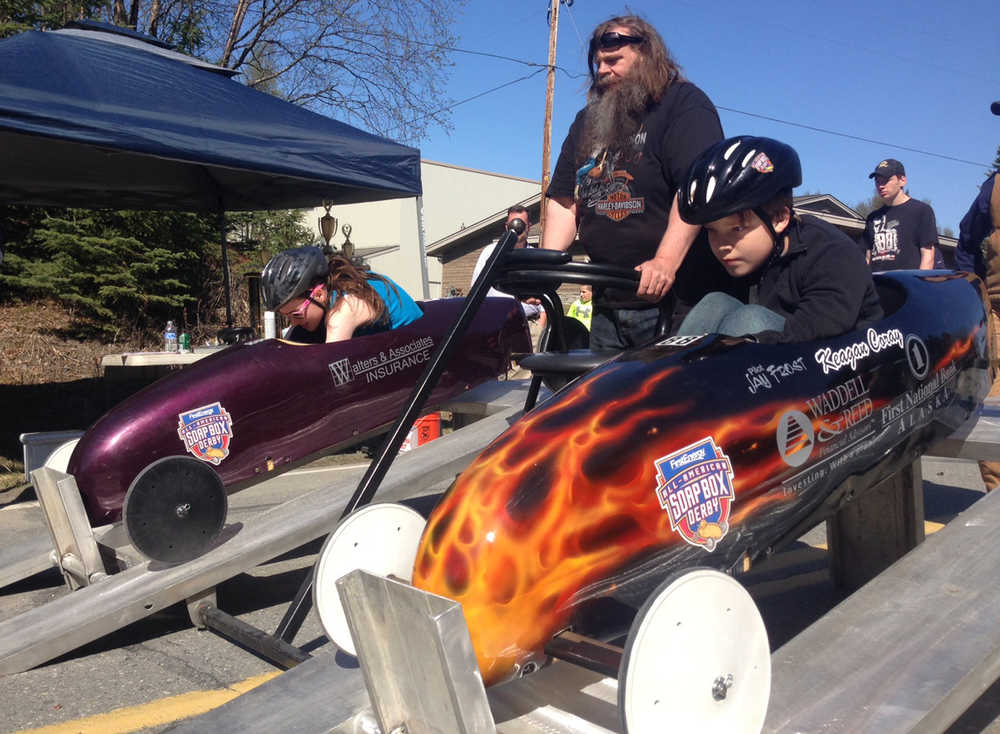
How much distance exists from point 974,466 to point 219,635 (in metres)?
5.07

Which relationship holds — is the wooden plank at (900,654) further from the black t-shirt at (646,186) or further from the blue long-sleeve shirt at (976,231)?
the blue long-sleeve shirt at (976,231)

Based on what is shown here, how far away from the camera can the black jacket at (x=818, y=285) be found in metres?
2.33

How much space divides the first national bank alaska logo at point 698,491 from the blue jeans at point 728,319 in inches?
19.7

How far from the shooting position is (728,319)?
2357 mm

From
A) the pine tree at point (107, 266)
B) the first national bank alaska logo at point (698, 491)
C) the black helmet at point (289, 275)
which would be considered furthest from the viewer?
the pine tree at point (107, 266)

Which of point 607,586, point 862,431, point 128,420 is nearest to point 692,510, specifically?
point 607,586

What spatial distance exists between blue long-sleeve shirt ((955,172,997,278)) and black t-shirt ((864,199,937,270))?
1184 mm

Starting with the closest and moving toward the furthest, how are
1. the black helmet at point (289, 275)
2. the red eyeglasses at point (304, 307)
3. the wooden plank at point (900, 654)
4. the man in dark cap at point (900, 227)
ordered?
1. the wooden plank at point (900, 654)
2. the black helmet at point (289, 275)
3. the red eyeglasses at point (304, 307)
4. the man in dark cap at point (900, 227)

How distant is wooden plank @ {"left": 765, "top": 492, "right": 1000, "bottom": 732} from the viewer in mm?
1705

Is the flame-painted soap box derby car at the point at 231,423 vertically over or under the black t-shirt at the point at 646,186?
under

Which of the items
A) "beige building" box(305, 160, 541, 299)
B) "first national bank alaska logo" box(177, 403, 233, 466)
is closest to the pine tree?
"first national bank alaska logo" box(177, 403, 233, 466)

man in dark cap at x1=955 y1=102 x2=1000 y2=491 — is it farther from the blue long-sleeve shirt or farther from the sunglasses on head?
the sunglasses on head

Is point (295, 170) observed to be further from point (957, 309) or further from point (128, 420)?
point (957, 309)

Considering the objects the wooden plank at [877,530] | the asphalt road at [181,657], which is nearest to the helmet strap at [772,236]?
the wooden plank at [877,530]
